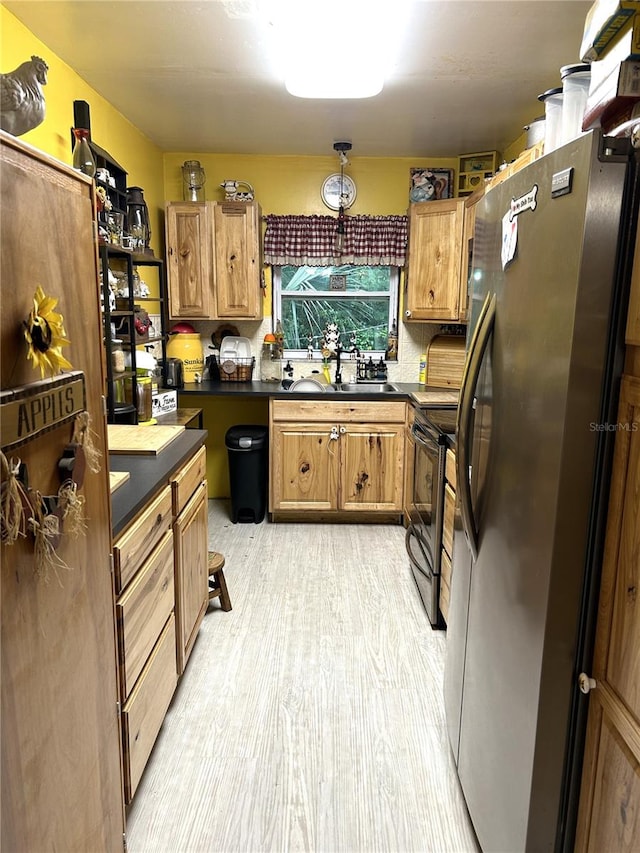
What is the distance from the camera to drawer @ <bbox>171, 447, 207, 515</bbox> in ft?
6.28

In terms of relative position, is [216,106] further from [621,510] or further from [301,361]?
[621,510]

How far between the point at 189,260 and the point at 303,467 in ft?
5.25

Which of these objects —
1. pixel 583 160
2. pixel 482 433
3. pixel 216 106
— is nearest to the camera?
pixel 583 160

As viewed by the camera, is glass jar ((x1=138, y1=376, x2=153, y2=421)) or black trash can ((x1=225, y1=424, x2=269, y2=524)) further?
black trash can ((x1=225, y1=424, x2=269, y2=524))

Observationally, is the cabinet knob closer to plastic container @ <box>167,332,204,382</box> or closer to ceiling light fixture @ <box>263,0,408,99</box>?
ceiling light fixture @ <box>263,0,408,99</box>

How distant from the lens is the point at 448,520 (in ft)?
7.93

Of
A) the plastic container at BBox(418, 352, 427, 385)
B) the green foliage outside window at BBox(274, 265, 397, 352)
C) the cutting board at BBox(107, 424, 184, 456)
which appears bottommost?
the cutting board at BBox(107, 424, 184, 456)

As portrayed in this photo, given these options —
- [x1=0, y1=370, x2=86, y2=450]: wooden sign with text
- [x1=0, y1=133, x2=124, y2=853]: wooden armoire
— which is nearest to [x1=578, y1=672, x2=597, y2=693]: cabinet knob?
[x1=0, y1=133, x2=124, y2=853]: wooden armoire

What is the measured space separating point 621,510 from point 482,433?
517mm

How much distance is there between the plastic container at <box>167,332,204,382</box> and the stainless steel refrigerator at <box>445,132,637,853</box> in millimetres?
2828

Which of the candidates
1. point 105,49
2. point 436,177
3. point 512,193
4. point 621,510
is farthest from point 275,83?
point 621,510

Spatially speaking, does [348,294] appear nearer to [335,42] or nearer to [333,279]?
[333,279]

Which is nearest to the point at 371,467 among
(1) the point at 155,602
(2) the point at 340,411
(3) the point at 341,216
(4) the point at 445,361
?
(2) the point at 340,411

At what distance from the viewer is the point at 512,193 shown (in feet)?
4.26
